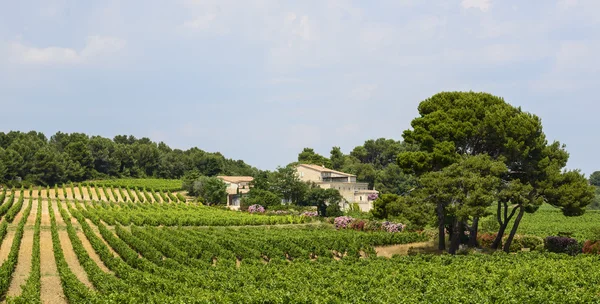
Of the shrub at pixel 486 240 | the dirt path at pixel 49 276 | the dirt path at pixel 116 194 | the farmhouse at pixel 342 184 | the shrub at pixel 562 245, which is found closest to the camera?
the dirt path at pixel 49 276

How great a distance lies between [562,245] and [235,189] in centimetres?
5725

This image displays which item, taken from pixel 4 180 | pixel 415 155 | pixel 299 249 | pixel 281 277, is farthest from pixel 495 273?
pixel 4 180

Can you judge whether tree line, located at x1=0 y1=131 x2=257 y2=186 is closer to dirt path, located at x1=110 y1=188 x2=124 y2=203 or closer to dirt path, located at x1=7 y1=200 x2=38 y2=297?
dirt path, located at x1=110 y1=188 x2=124 y2=203

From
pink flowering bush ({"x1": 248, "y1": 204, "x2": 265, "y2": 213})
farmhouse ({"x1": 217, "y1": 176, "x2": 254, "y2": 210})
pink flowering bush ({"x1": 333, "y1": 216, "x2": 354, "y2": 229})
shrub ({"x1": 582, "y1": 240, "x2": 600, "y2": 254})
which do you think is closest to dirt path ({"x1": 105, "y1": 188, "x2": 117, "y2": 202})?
farmhouse ({"x1": 217, "y1": 176, "x2": 254, "y2": 210})

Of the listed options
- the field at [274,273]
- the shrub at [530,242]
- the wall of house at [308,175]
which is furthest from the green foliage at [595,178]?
the field at [274,273]

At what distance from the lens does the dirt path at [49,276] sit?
22.8 m

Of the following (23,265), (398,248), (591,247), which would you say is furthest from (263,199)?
(591,247)

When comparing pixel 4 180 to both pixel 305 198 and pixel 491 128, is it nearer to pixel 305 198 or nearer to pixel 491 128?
pixel 305 198

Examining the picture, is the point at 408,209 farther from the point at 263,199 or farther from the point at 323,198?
the point at 263,199

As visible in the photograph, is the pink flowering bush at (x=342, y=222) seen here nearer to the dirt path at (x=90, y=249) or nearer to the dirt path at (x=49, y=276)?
the dirt path at (x=90, y=249)

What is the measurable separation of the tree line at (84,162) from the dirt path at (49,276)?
55183mm

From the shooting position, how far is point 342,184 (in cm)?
8281

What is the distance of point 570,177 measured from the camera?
31.4 metres

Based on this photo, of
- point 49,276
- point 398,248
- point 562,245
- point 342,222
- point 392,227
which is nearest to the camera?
point 49,276
